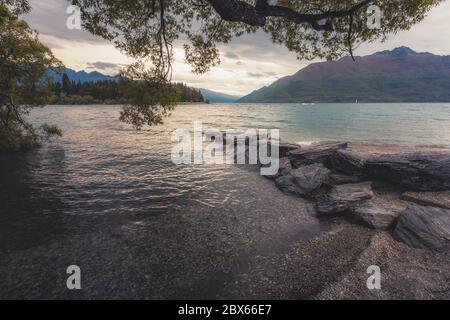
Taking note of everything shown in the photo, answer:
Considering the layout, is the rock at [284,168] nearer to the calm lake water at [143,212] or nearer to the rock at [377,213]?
the calm lake water at [143,212]

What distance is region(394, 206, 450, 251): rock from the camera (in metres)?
9.23

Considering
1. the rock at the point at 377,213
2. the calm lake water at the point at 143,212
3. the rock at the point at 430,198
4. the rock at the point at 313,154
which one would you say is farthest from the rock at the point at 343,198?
the rock at the point at 313,154

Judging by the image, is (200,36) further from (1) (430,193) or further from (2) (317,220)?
(1) (430,193)

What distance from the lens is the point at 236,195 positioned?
15539 millimetres

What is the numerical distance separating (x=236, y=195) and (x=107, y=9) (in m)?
13.3

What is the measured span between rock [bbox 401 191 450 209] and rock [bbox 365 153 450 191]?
Answer: 0.46 meters

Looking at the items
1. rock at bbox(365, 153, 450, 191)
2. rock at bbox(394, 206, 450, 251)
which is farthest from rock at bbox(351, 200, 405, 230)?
rock at bbox(365, 153, 450, 191)

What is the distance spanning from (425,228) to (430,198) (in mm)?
4649

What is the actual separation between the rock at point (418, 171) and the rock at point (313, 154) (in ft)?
14.0

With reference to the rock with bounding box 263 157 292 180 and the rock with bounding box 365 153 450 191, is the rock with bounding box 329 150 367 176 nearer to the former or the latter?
the rock with bounding box 365 153 450 191

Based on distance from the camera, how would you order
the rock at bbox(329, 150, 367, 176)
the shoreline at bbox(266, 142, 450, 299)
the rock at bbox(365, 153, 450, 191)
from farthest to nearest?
the rock at bbox(329, 150, 367, 176) → the rock at bbox(365, 153, 450, 191) → the shoreline at bbox(266, 142, 450, 299)

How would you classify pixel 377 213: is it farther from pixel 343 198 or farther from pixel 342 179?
pixel 342 179

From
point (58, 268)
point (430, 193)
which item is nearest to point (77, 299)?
point (58, 268)

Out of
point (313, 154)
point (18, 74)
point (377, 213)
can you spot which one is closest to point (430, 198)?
point (377, 213)
